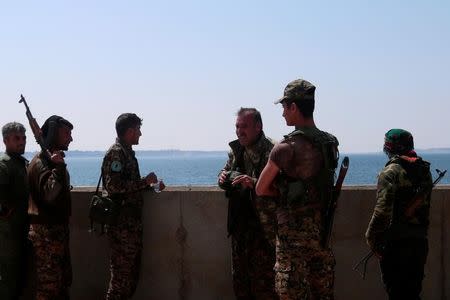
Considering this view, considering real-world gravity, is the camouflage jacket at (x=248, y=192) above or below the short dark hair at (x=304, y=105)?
below

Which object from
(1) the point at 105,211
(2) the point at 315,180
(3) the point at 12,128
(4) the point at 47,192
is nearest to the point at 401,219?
(2) the point at 315,180

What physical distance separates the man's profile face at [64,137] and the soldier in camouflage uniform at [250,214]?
1489mm

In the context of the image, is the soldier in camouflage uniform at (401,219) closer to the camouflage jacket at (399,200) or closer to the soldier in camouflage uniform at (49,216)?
the camouflage jacket at (399,200)

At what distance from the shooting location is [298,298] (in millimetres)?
4703

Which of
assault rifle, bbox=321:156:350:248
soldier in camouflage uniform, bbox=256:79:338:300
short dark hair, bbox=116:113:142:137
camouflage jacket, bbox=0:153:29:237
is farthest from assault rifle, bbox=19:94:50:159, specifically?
assault rifle, bbox=321:156:350:248

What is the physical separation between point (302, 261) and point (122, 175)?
201 cm

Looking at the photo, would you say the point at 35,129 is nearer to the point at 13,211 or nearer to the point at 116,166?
the point at 13,211

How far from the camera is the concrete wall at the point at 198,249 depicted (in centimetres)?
621

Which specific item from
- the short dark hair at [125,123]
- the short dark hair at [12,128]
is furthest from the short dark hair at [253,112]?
the short dark hair at [12,128]

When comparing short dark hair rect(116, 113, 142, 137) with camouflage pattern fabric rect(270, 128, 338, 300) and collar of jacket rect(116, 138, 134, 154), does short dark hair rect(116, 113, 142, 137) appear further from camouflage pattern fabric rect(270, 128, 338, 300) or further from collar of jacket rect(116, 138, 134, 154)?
camouflage pattern fabric rect(270, 128, 338, 300)

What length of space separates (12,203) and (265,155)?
244 centimetres

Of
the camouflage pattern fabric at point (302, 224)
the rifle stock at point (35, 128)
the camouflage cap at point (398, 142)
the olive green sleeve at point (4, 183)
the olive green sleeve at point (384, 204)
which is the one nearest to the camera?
the camouflage pattern fabric at point (302, 224)

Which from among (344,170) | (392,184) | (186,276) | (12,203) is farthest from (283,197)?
(12,203)

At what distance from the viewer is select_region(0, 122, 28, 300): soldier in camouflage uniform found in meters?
6.15
